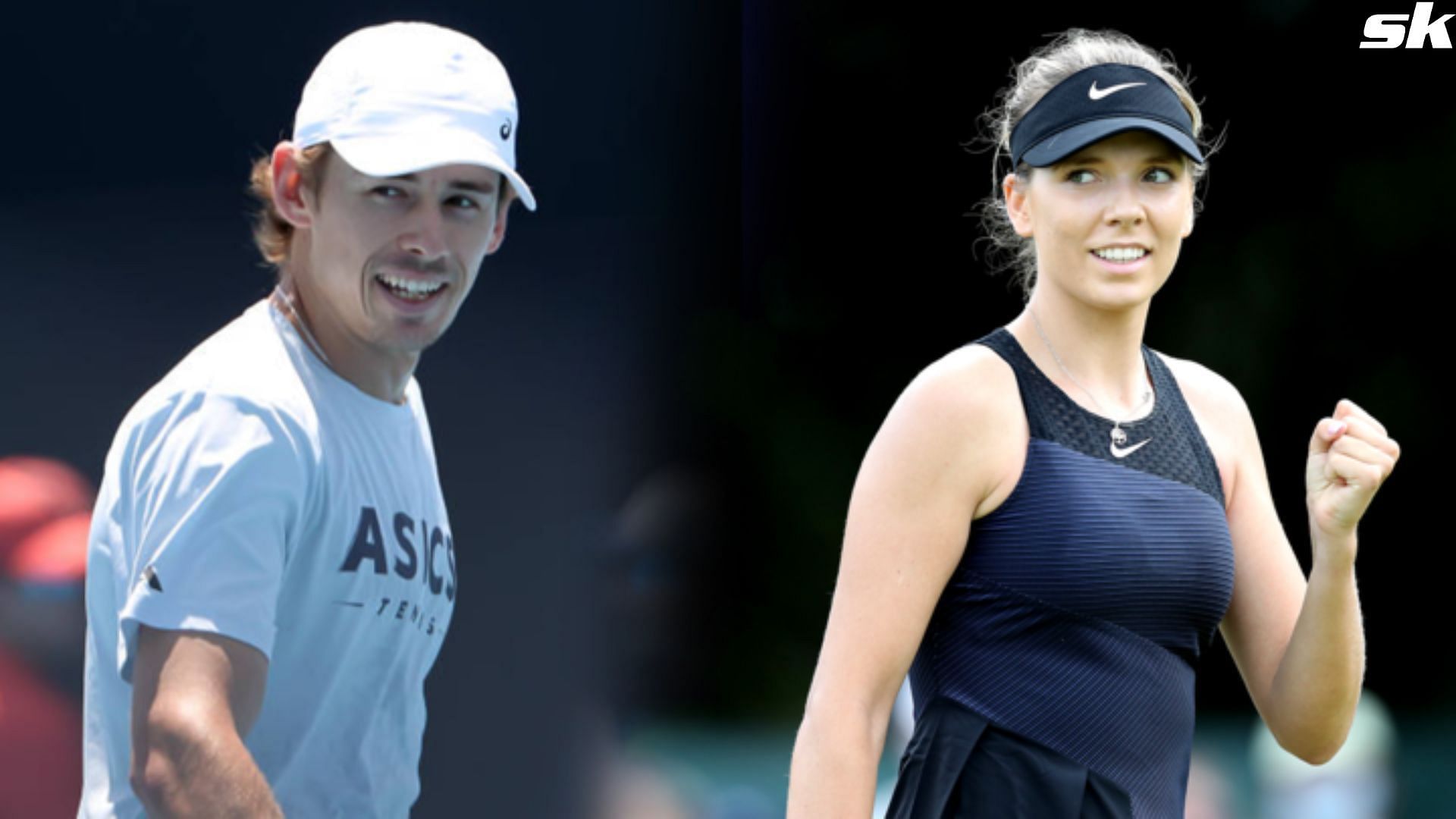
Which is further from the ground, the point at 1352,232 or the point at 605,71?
the point at 605,71

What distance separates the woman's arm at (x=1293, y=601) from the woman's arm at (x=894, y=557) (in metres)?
0.36

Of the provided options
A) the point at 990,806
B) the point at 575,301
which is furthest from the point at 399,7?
the point at 990,806

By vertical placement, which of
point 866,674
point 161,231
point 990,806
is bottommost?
point 990,806

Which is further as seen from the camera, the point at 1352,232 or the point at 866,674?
the point at 1352,232

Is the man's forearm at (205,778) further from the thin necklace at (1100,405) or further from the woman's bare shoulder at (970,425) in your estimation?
the thin necklace at (1100,405)

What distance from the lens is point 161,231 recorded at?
3629 millimetres

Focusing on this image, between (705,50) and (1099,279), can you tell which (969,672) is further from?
(705,50)

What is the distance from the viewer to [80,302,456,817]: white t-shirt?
1.88m

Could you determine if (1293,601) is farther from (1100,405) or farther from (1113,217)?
(1113,217)

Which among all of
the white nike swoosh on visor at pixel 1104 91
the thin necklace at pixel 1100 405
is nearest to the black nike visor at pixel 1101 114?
the white nike swoosh on visor at pixel 1104 91

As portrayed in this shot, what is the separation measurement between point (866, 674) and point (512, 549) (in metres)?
1.91

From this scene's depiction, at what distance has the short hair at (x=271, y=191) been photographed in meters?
2.25

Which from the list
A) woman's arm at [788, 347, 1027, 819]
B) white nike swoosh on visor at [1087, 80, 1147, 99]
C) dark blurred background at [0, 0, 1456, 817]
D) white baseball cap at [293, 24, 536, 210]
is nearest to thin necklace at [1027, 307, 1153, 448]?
woman's arm at [788, 347, 1027, 819]

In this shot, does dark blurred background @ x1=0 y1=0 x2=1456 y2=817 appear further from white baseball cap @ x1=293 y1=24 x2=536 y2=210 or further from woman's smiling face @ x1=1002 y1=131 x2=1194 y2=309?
woman's smiling face @ x1=1002 y1=131 x2=1194 y2=309
